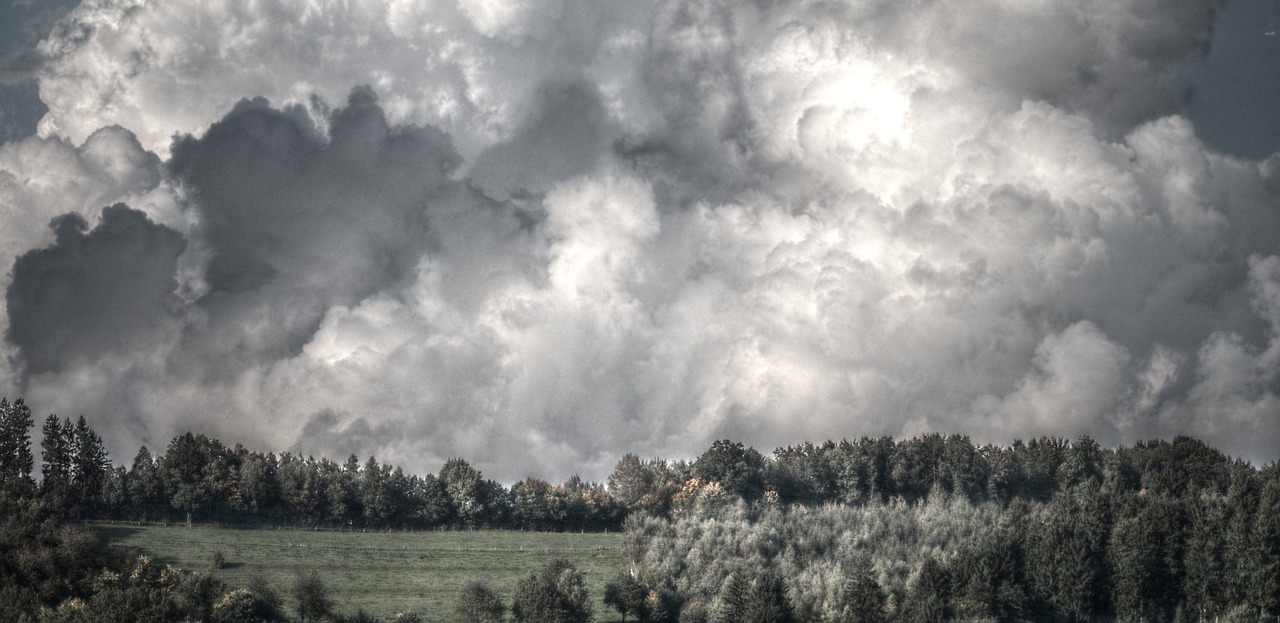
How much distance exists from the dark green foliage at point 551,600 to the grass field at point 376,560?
13.5ft

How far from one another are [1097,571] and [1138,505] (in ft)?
57.1

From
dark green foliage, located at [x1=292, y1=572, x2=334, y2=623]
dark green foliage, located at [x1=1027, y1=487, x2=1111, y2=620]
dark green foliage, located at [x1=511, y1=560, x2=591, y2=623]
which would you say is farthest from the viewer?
dark green foliage, located at [x1=1027, y1=487, x2=1111, y2=620]

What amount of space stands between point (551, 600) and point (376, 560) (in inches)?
1295

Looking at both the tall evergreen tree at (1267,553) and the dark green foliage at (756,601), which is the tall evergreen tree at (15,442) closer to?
the dark green foliage at (756,601)

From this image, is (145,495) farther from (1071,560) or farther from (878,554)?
(1071,560)

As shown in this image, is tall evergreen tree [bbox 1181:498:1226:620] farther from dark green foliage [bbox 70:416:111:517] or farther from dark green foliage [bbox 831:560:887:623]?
dark green foliage [bbox 70:416:111:517]

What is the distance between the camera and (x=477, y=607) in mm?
159000

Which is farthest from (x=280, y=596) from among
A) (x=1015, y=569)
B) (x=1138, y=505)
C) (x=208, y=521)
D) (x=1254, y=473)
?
(x=1254, y=473)

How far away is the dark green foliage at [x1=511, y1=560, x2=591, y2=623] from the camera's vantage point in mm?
159625

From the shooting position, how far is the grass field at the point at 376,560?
167 m

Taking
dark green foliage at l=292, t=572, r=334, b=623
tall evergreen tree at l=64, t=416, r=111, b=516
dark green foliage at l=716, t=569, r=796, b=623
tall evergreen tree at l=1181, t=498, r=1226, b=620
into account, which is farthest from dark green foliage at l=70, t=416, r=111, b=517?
tall evergreen tree at l=1181, t=498, r=1226, b=620

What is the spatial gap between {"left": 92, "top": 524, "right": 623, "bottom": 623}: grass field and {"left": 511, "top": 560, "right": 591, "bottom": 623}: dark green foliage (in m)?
4.12

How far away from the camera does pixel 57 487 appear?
625ft

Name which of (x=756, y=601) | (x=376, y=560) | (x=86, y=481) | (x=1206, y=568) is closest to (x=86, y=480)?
(x=86, y=481)
